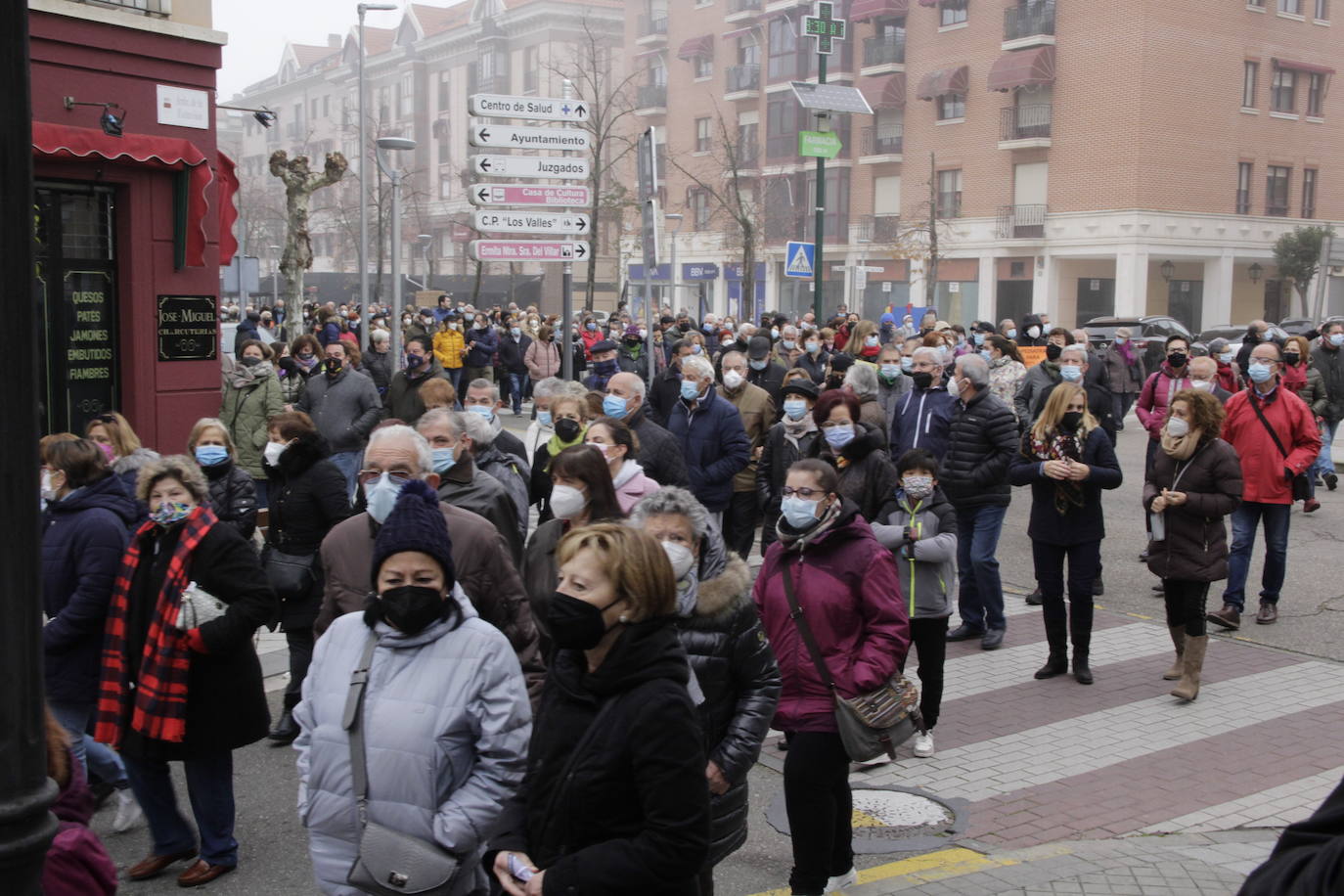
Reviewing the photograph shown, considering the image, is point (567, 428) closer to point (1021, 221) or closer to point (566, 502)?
point (566, 502)

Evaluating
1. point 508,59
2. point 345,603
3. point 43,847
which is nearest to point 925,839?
point 345,603

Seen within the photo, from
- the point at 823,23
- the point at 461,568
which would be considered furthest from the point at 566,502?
the point at 823,23

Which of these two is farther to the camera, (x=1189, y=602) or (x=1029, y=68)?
(x=1029, y=68)

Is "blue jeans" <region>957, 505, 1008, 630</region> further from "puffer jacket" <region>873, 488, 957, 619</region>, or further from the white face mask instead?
the white face mask

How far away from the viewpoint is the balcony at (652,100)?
64438mm

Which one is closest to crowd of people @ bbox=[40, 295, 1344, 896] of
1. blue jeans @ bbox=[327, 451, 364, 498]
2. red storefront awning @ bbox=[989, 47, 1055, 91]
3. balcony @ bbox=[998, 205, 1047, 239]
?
blue jeans @ bbox=[327, 451, 364, 498]

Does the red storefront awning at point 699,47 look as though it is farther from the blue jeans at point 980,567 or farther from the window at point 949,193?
the blue jeans at point 980,567

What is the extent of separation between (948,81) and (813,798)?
4824 centimetres

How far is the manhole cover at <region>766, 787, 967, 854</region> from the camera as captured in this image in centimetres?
579

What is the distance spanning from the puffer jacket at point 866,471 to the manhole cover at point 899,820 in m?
1.51

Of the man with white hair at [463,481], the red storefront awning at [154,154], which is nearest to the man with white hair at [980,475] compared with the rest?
the man with white hair at [463,481]

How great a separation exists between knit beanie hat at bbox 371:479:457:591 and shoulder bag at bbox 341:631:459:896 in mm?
338

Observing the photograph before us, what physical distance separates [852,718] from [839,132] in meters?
53.7

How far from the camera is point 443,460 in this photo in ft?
20.3
